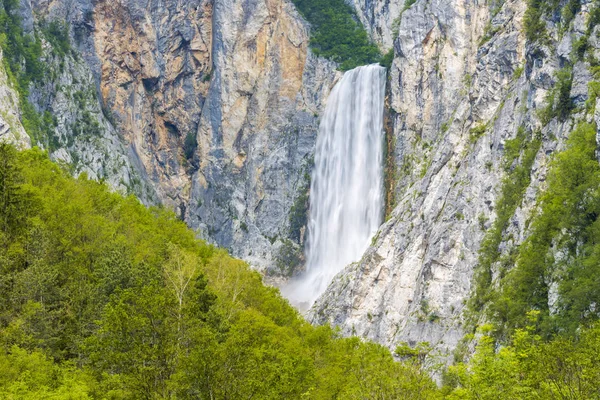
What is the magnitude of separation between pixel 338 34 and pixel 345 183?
88.9ft

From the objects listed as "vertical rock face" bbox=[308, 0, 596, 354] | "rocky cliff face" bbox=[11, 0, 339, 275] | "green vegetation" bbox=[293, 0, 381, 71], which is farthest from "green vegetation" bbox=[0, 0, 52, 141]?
"vertical rock face" bbox=[308, 0, 596, 354]

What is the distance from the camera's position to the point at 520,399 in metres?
23.2

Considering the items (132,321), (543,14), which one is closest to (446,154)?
(543,14)

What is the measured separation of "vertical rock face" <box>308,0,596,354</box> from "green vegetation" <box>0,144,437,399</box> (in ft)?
64.5

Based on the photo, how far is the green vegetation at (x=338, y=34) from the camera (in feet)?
360

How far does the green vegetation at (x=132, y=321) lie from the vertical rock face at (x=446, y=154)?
1966cm

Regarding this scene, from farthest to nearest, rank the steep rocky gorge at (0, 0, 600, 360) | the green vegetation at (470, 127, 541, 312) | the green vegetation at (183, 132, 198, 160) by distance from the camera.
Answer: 1. the green vegetation at (183, 132, 198, 160)
2. the steep rocky gorge at (0, 0, 600, 360)
3. the green vegetation at (470, 127, 541, 312)

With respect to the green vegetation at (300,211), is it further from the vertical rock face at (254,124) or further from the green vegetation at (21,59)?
the green vegetation at (21,59)

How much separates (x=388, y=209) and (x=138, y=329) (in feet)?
226

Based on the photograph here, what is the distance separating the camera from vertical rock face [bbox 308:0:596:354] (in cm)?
6488

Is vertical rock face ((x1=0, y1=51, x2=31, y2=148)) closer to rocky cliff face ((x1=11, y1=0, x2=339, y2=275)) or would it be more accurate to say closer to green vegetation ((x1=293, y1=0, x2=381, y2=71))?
rocky cliff face ((x1=11, y1=0, x2=339, y2=275))

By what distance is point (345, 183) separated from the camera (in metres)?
97.5

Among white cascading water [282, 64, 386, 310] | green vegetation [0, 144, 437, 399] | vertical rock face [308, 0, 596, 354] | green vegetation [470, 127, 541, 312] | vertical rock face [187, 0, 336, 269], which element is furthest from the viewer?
vertical rock face [187, 0, 336, 269]

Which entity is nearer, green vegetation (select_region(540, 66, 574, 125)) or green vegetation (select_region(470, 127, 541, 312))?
green vegetation (select_region(540, 66, 574, 125))
